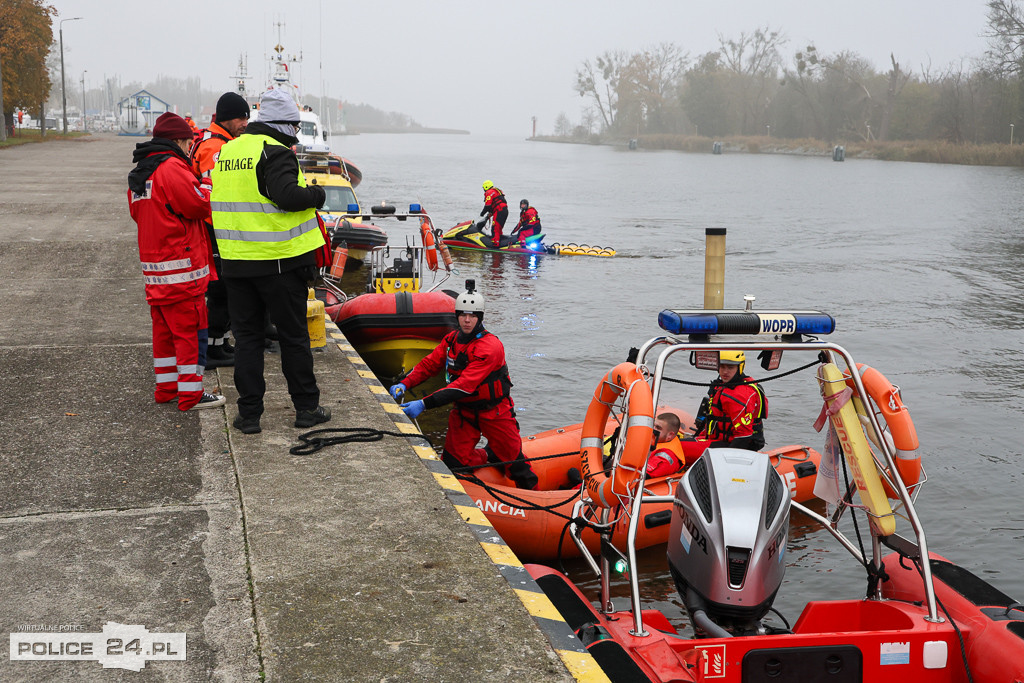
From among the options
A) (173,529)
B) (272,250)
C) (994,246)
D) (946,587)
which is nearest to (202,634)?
(173,529)

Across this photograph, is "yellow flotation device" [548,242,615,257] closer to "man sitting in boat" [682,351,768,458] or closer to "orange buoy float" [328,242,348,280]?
"orange buoy float" [328,242,348,280]

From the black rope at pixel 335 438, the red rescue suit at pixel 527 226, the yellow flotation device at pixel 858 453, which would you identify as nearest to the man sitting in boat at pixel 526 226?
the red rescue suit at pixel 527 226

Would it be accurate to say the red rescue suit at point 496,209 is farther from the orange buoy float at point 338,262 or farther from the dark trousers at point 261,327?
the dark trousers at point 261,327

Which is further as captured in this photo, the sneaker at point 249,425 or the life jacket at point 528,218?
the life jacket at point 528,218

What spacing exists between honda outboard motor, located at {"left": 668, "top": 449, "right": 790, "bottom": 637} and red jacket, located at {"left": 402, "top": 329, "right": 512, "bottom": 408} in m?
2.17

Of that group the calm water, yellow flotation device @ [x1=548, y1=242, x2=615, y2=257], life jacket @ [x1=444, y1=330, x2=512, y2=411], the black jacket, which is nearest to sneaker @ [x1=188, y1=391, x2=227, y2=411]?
the black jacket

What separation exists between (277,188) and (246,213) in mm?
280

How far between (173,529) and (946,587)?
3.80 metres

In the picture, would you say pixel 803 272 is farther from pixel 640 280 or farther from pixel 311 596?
pixel 311 596

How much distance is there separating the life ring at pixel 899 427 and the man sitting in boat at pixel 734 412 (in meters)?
2.36

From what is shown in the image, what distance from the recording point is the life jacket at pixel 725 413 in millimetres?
6777

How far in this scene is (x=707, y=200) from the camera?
45500 mm

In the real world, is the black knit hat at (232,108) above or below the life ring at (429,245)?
above

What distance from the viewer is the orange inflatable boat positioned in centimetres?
623
